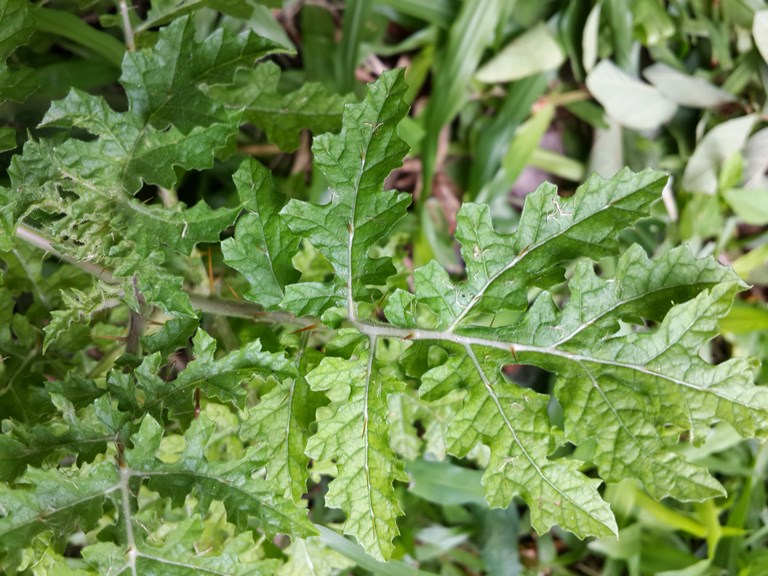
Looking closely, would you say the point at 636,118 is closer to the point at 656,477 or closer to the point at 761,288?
the point at 761,288

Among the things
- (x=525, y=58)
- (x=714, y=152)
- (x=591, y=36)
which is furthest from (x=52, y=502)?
(x=714, y=152)

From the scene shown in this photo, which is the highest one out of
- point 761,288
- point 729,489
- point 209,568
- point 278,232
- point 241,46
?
point 241,46

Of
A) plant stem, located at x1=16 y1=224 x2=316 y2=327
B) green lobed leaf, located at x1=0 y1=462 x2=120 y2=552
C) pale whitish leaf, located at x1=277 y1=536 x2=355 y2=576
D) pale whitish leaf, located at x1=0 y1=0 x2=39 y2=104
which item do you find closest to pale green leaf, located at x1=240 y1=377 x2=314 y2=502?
plant stem, located at x1=16 y1=224 x2=316 y2=327

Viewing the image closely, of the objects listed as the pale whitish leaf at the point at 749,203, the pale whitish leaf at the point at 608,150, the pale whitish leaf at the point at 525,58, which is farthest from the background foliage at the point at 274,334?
the pale whitish leaf at the point at 749,203

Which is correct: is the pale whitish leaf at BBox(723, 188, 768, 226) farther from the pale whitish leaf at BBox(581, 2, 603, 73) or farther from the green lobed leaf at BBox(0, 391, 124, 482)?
the green lobed leaf at BBox(0, 391, 124, 482)

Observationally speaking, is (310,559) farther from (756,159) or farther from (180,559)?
(756,159)

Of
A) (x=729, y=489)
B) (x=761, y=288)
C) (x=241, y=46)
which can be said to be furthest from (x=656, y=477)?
(x=761, y=288)
